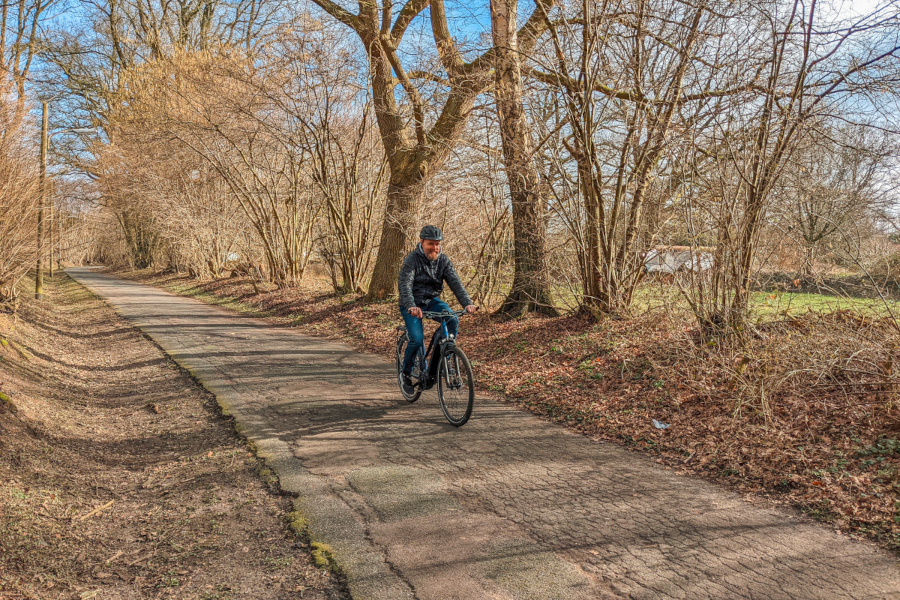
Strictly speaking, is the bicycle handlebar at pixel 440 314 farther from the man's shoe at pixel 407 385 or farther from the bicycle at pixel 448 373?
the man's shoe at pixel 407 385

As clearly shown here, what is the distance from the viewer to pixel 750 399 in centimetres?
587

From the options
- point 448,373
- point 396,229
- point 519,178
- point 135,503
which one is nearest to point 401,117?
point 396,229

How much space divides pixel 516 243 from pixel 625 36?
Result: 13.4 ft

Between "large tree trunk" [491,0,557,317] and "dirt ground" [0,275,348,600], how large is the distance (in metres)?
6.07

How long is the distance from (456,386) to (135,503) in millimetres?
3143

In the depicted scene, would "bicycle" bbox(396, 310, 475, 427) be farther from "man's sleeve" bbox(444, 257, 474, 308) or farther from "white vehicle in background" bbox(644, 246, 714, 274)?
"white vehicle in background" bbox(644, 246, 714, 274)

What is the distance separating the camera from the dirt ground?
352 centimetres

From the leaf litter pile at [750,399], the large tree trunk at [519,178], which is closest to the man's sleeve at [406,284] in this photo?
the leaf litter pile at [750,399]

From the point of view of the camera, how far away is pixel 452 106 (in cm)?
1378

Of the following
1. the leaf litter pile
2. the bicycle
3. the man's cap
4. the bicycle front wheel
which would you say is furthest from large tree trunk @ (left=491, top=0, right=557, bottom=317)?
the bicycle front wheel

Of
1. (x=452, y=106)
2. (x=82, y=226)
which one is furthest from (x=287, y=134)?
(x=82, y=226)

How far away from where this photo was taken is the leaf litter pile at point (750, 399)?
4508 millimetres

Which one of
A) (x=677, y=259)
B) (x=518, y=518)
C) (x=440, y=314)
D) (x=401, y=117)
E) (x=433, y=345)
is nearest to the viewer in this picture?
(x=518, y=518)

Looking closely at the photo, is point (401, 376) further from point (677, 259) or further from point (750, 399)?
point (677, 259)
